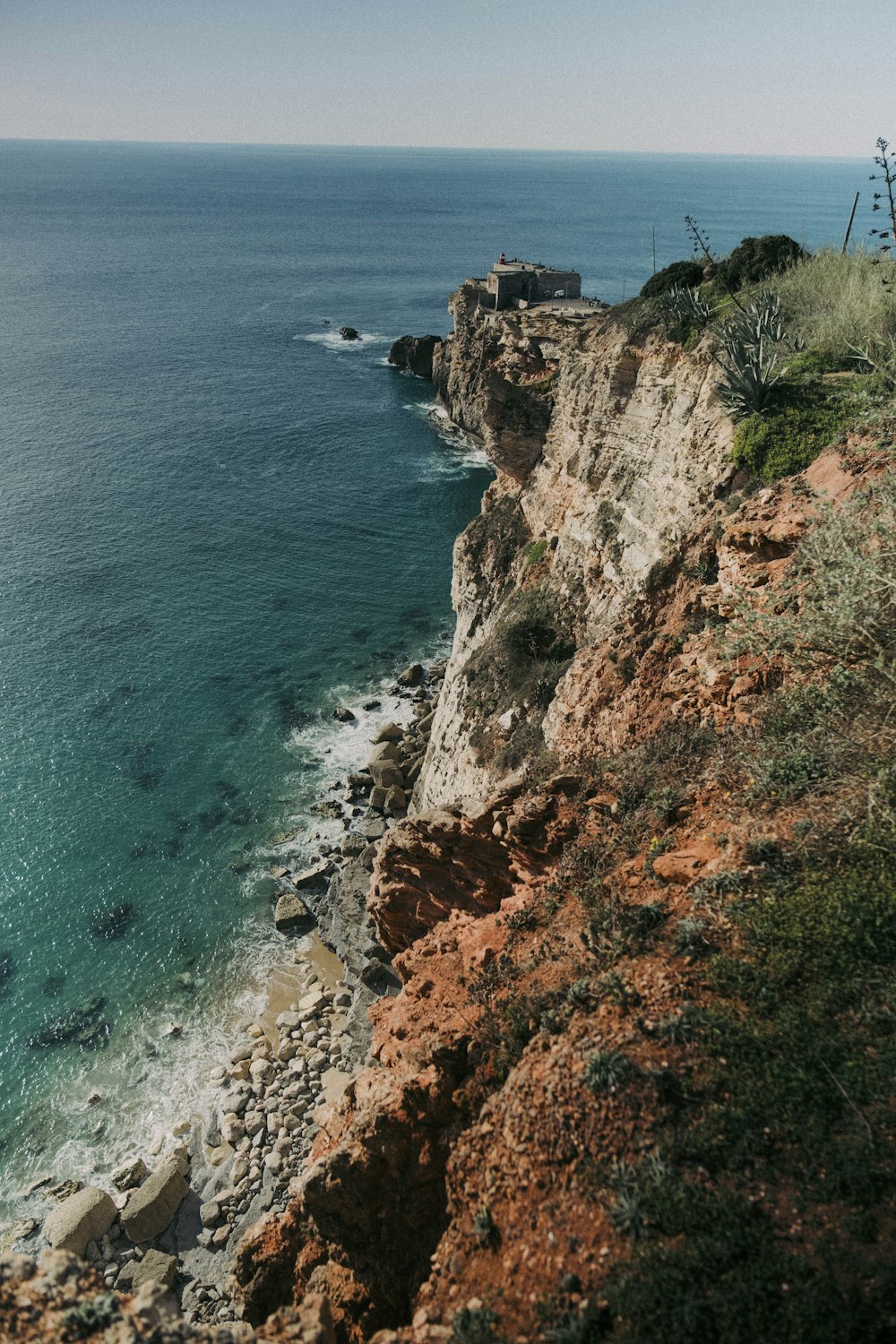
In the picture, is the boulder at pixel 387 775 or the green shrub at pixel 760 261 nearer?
the green shrub at pixel 760 261

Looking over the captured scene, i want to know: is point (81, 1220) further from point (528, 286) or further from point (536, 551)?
point (528, 286)

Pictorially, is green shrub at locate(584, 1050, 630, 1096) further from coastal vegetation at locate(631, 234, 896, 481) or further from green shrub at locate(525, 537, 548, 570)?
green shrub at locate(525, 537, 548, 570)

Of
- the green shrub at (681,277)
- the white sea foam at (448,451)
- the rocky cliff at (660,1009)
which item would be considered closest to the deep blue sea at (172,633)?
the white sea foam at (448,451)

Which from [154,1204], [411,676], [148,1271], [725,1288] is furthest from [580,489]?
[148,1271]

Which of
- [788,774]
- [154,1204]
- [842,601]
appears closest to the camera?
[788,774]

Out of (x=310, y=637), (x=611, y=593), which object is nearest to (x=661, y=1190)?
(x=611, y=593)

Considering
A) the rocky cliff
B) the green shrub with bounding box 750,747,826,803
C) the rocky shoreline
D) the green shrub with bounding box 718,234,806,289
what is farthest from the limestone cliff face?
the green shrub with bounding box 750,747,826,803

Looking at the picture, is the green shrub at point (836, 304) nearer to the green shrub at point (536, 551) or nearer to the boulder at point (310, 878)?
the green shrub at point (536, 551)
